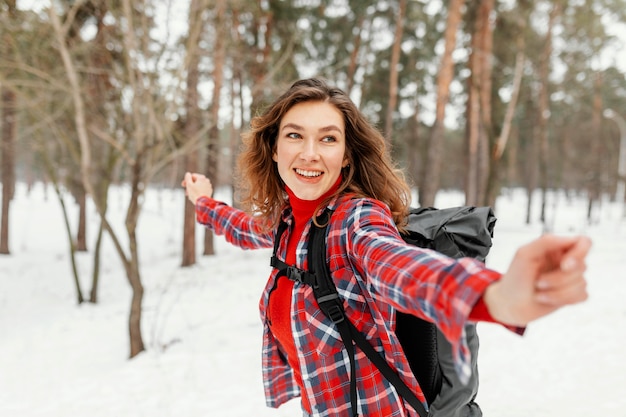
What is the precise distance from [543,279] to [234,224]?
159 centimetres

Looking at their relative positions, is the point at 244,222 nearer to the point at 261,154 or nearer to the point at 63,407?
the point at 261,154

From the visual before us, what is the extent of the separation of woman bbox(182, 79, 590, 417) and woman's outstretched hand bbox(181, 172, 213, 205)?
2.00 ft

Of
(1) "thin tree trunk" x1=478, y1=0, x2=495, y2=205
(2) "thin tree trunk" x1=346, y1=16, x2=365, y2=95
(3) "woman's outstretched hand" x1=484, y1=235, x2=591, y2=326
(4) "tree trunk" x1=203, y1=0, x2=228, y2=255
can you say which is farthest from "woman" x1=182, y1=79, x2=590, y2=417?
(2) "thin tree trunk" x1=346, y1=16, x2=365, y2=95

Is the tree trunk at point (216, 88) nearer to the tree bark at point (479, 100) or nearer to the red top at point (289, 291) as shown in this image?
the red top at point (289, 291)

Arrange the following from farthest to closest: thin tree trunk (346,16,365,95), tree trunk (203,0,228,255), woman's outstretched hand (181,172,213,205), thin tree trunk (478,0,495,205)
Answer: thin tree trunk (346,16,365,95) → thin tree trunk (478,0,495,205) → tree trunk (203,0,228,255) → woman's outstretched hand (181,172,213,205)

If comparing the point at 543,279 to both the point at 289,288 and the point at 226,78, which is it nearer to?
the point at 289,288

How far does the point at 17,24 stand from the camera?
4.61m

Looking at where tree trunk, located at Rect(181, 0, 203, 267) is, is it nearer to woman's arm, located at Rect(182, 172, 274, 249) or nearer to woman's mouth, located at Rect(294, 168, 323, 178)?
woman's arm, located at Rect(182, 172, 274, 249)

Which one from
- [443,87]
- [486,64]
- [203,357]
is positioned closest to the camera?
[203,357]

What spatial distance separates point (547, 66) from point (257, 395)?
1581cm

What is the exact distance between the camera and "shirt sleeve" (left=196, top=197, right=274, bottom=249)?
1899mm

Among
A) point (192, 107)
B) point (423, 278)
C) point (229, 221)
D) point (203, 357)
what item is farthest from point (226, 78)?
point (423, 278)

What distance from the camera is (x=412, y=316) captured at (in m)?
1.25

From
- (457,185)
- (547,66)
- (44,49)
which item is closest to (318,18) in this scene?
(547,66)
